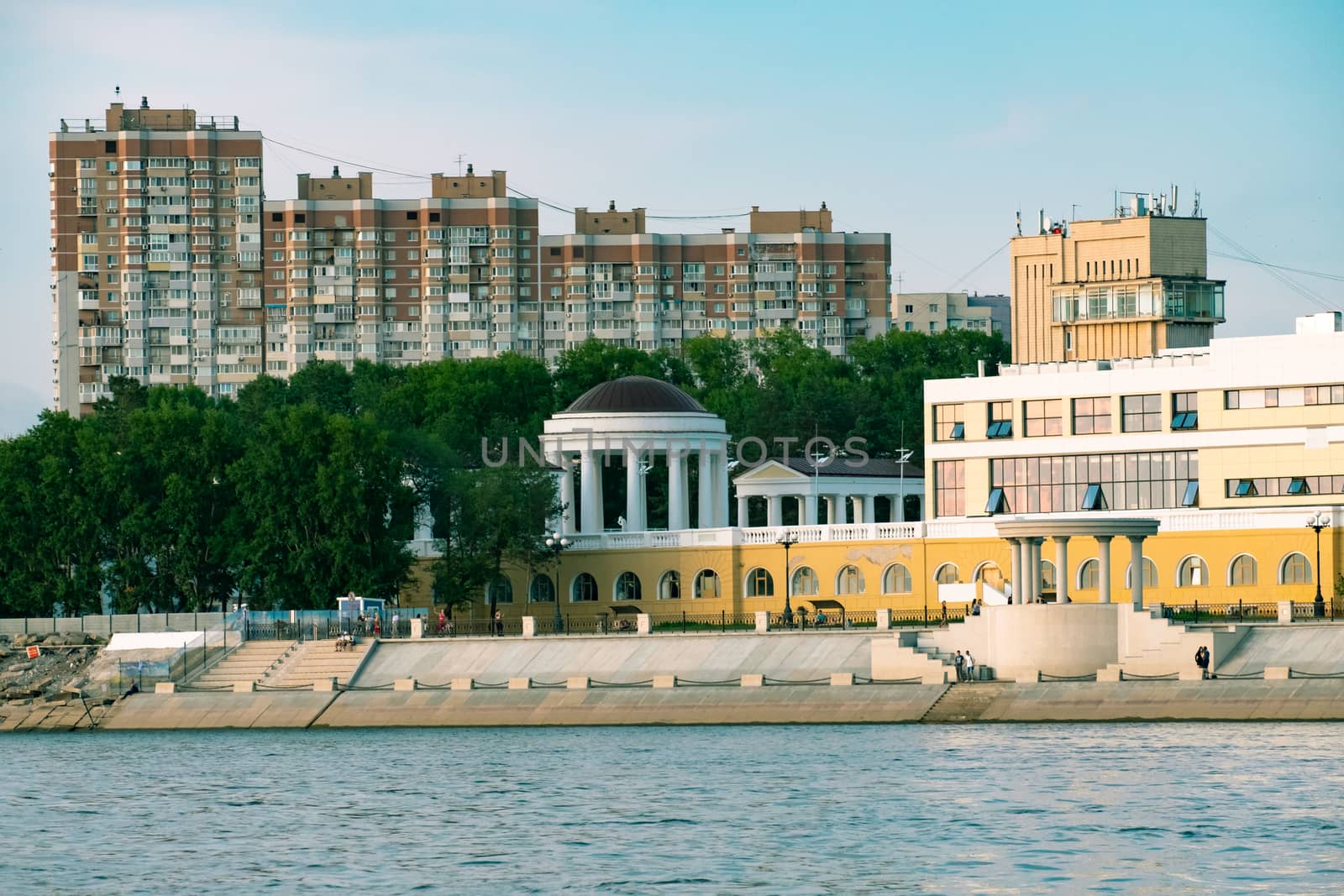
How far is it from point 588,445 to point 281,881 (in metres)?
63.2

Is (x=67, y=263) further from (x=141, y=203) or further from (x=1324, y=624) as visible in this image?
(x=1324, y=624)

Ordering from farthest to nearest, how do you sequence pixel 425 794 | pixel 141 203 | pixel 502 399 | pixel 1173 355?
pixel 141 203 < pixel 502 399 < pixel 1173 355 < pixel 425 794

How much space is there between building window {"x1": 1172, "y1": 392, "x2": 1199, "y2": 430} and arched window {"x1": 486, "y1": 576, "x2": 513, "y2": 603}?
28.5 metres

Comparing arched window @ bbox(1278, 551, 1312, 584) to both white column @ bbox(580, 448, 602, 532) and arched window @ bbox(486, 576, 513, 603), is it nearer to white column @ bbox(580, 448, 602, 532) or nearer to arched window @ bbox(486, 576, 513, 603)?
white column @ bbox(580, 448, 602, 532)

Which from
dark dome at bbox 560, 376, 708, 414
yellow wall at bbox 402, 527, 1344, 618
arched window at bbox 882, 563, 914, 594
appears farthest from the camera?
dark dome at bbox 560, 376, 708, 414

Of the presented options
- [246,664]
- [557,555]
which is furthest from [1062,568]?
[246,664]

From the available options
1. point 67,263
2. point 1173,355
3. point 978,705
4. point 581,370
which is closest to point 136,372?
point 67,263

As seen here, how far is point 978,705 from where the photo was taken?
244 feet

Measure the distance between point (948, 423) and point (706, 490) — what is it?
48.9 feet

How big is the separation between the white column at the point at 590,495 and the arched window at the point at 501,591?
3719 millimetres

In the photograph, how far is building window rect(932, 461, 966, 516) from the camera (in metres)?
96.5

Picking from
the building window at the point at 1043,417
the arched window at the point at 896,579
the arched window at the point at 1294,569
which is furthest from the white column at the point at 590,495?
the arched window at the point at 1294,569

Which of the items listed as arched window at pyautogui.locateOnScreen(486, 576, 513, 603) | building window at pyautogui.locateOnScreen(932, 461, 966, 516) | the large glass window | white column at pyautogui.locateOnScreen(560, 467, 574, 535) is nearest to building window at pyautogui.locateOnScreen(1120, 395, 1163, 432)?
the large glass window

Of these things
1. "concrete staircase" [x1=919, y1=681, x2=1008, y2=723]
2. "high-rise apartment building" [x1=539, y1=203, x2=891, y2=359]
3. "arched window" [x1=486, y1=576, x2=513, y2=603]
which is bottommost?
"concrete staircase" [x1=919, y1=681, x2=1008, y2=723]
